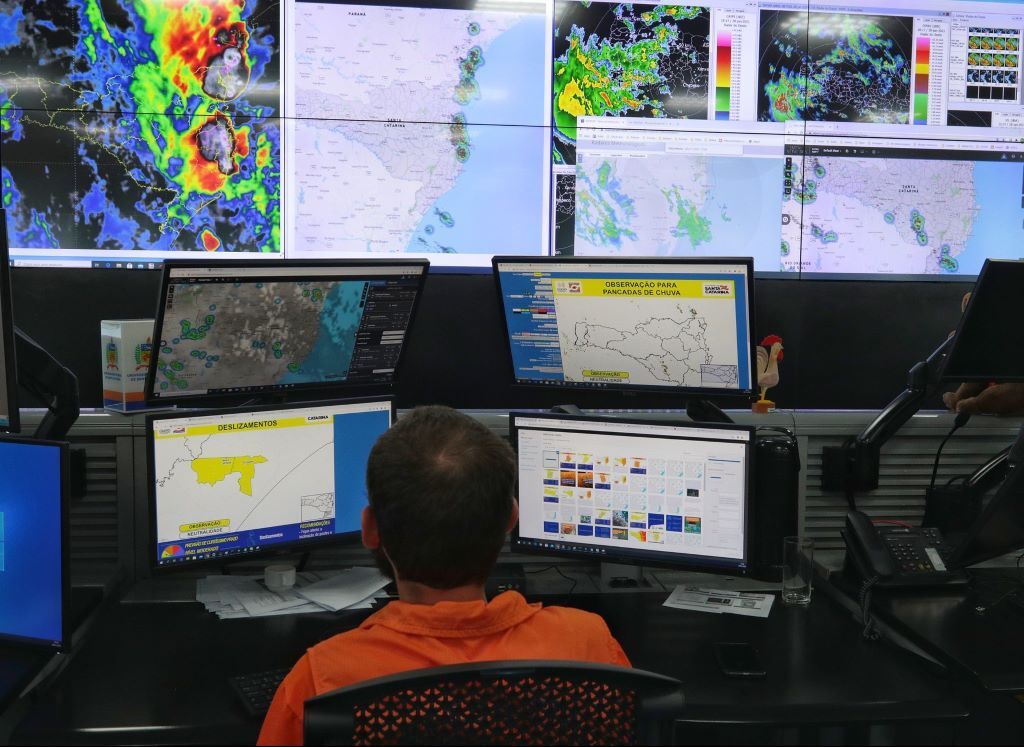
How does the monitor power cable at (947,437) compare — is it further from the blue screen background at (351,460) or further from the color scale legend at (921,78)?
the color scale legend at (921,78)

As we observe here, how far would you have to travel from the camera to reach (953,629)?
72.5 inches

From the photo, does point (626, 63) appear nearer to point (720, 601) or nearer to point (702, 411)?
point (702, 411)

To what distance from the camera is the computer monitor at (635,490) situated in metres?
2.00

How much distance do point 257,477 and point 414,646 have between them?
0.98 meters

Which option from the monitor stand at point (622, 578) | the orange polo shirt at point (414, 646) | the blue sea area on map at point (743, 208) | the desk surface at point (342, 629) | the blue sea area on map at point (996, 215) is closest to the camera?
the orange polo shirt at point (414, 646)

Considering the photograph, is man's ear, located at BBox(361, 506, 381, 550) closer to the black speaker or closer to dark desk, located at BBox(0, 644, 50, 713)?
dark desk, located at BBox(0, 644, 50, 713)

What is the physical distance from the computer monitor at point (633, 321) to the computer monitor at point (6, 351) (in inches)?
39.0

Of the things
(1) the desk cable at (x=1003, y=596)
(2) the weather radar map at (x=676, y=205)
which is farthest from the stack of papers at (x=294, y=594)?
(2) the weather radar map at (x=676, y=205)

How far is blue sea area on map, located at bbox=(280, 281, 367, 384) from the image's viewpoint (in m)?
2.03

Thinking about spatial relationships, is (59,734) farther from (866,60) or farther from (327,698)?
(866,60)

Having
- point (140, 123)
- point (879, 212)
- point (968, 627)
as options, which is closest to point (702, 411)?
point (968, 627)

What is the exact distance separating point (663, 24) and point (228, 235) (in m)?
1.66

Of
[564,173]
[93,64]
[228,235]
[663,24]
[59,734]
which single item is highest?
[663,24]

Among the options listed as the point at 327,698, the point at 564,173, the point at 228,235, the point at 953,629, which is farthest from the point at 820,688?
the point at 228,235
